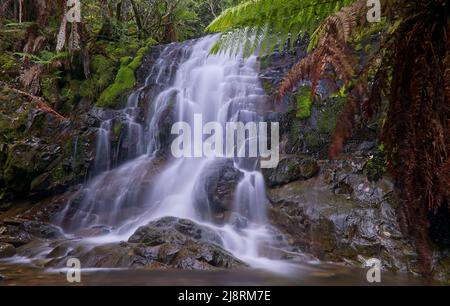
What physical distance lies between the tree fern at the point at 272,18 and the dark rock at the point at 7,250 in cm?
586

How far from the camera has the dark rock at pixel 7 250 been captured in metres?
5.91

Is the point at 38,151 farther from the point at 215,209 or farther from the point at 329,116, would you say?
the point at 329,116

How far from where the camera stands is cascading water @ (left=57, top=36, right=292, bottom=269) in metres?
6.91

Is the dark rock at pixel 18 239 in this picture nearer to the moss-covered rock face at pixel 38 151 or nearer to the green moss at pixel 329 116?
the moss-covered rock face at pixel 38 151

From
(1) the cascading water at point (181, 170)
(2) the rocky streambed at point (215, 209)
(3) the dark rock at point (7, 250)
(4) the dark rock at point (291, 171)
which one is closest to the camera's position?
(2) the rocky streambed at point (215, 209)

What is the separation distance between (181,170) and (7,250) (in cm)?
376

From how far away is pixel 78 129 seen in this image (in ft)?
31.0

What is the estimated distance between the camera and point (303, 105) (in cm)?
824

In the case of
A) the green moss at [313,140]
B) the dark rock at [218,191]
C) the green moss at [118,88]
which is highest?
the green moss at [118,88]

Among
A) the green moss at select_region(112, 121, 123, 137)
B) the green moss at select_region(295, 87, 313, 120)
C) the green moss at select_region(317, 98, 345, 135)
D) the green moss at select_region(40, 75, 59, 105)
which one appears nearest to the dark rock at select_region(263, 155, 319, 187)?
the green moss at select_region(317, 98, 345, 135)

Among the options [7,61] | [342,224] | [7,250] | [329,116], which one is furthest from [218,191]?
[7,61]

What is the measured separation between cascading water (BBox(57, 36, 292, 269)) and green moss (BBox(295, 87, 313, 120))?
956 millimetres

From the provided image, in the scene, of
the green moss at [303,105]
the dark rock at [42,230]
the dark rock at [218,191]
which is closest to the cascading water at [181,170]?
the dark rock at [218,191]

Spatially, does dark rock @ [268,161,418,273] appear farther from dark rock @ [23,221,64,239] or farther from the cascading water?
dark rock @ [23,221,64,239]
